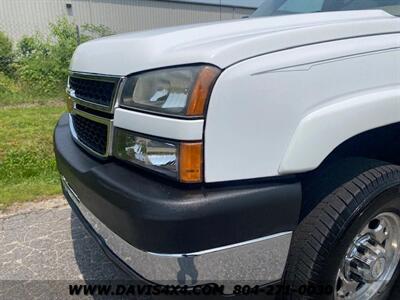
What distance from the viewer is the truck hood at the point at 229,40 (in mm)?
1618

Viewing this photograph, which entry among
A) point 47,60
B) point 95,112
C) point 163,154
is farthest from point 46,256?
point 47,60

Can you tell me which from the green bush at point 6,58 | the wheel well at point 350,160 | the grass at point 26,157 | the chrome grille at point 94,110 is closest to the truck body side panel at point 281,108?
the wheel well at point 350,160

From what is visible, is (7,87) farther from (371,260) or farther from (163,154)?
(371,260)

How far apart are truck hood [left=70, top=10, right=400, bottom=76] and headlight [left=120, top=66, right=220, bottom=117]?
4cm

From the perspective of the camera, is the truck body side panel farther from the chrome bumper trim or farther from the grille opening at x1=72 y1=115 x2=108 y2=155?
the grille opening at x1=72 y1=115 x2=108 y2=155

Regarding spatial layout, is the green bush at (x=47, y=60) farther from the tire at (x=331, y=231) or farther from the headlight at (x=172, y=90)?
the tire at (x=331, y=231)

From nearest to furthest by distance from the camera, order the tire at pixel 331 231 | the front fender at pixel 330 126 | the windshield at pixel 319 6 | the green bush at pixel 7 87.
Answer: the front fender at pixel 330 126
the tire at pixel 331 231
the windshield at pixel 319 6
the green bush at pixel 7 87

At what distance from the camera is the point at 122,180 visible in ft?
5.62

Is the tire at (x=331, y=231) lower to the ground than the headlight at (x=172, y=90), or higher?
lower

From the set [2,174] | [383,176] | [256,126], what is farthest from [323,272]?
[2,174]

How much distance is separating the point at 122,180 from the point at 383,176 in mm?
1239

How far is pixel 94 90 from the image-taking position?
2090 millimetres

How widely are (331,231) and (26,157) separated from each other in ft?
13.6

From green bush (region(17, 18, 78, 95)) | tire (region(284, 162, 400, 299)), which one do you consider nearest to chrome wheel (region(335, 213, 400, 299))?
tire (region(284, 162, 400, 299))
